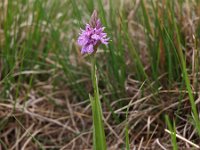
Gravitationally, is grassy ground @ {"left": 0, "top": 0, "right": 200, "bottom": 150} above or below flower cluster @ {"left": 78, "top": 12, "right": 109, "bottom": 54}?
below

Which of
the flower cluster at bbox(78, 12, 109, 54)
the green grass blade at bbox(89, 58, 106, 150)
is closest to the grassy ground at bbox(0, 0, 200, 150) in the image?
the green grass blade at bbox(89, 58, 106, 150)

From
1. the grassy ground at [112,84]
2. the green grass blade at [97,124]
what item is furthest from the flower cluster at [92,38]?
the grassy ground at [112,84]

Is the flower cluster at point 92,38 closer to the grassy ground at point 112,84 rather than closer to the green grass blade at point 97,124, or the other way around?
the green grass blade at point 97,124

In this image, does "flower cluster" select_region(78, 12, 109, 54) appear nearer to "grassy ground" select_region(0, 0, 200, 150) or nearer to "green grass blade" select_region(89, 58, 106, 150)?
"green grass blade" select_region(89, 58, 106, 150)

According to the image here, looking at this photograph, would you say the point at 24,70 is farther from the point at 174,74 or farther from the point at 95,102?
the point at 95,102

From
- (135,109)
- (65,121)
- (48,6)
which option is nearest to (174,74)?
(135,109)

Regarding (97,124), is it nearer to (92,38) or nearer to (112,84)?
(92,38)

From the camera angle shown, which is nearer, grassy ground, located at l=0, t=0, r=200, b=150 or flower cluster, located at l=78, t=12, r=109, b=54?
flower cluster, located at l=78, t=12, r=109, b=54

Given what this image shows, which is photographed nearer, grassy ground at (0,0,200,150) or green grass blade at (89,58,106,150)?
green grass blade at (89,58,106,150)
